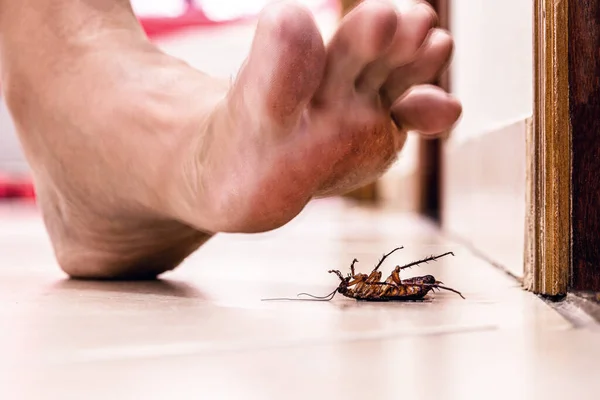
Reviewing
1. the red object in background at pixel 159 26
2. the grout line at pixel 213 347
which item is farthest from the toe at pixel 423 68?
the red object in background at pixel 159 26

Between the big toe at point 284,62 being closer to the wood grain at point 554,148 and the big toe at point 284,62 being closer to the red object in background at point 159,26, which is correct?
the wood grain at point 554,148

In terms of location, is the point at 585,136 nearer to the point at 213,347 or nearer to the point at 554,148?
the point at 554,148

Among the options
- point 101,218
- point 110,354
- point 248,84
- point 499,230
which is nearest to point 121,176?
point 101,218

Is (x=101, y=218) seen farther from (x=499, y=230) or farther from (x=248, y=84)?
(x=499, y=230)

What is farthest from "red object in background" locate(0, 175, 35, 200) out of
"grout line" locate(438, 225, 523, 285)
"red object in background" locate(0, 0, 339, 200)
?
"grout line" locate(438, 225, 523, 285)

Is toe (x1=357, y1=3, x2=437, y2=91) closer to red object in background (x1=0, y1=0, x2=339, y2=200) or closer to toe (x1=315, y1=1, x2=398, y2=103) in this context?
toe (x1=315, y1=1, x2=398, y2=103)
